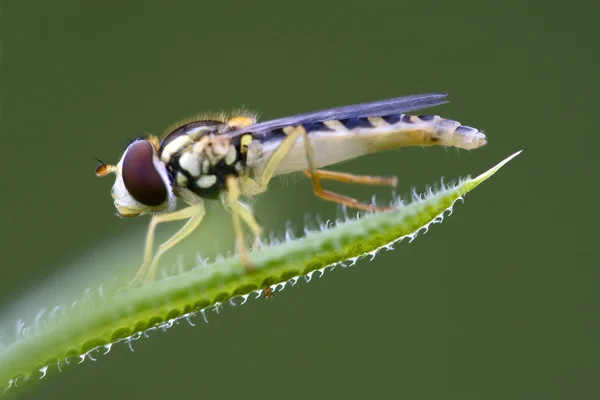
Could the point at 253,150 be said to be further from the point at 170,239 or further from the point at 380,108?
the point at 170,239

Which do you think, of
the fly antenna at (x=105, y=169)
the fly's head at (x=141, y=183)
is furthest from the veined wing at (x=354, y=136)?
the fly antenna at (x=105, y=169)

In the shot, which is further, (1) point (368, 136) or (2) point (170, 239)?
(1) point (368, 136)

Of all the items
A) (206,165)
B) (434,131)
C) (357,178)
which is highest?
(206,165)

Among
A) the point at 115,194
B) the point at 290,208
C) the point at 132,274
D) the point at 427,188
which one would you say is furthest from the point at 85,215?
the point at 427,188

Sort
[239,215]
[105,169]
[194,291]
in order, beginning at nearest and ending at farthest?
1. [194,291]
2. [239,215]
3. [105,169]

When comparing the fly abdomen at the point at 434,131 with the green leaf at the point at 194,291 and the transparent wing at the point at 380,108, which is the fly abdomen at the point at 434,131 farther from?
the green leaf at the point at 194,291

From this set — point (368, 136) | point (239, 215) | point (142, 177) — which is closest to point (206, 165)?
point (142, 177)

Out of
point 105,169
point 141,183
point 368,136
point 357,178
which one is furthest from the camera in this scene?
point 368,136
